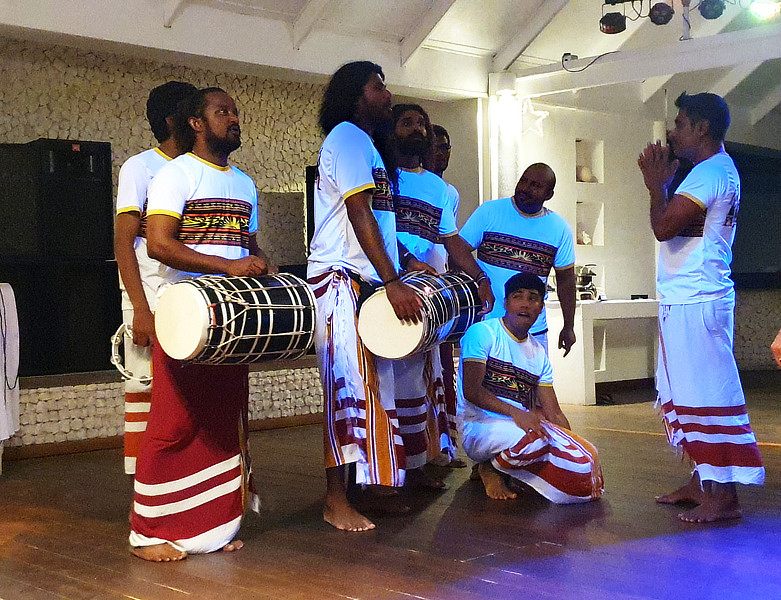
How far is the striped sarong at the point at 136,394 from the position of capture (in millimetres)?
3449

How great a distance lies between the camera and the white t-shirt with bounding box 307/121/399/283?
337 cm

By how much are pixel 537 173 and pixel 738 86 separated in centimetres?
669

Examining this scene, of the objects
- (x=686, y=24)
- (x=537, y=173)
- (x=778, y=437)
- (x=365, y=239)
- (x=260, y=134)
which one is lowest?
(x=778, y=437)

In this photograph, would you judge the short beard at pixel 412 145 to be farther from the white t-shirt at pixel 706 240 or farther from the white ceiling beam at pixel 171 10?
the white ceiling beam at pixel 171 10

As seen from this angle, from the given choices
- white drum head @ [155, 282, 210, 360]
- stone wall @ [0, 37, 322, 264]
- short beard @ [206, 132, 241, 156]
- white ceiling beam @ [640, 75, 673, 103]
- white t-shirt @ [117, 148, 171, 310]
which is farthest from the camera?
white ceiling beam @ [640, 75, 673, 103]

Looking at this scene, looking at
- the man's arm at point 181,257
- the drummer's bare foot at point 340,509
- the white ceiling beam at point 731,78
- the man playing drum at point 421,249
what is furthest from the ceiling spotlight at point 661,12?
the man's arm at point 181,257

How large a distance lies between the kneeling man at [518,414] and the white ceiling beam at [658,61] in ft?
12.1

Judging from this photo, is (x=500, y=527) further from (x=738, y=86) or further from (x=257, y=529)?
(x=738, y=86)

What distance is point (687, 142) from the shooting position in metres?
3.61

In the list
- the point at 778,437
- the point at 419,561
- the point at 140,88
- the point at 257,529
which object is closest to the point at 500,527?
the point at 419,561

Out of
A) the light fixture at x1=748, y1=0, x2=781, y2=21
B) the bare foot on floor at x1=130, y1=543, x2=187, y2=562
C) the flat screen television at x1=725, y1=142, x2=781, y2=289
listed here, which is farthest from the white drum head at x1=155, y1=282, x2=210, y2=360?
the flat screen television at x1=725, y1=142, x2=781, y2=289

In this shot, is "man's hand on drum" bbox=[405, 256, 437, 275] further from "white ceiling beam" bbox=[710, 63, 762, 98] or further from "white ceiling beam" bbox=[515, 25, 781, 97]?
"white ceiling beam" bbox=[710, 63, 762, 98]

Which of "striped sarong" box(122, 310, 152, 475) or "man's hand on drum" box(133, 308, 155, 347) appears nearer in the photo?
"man's hand on drum" box(133, 308, 155, 347)

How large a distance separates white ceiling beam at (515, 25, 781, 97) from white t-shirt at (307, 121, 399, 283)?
4341mm
